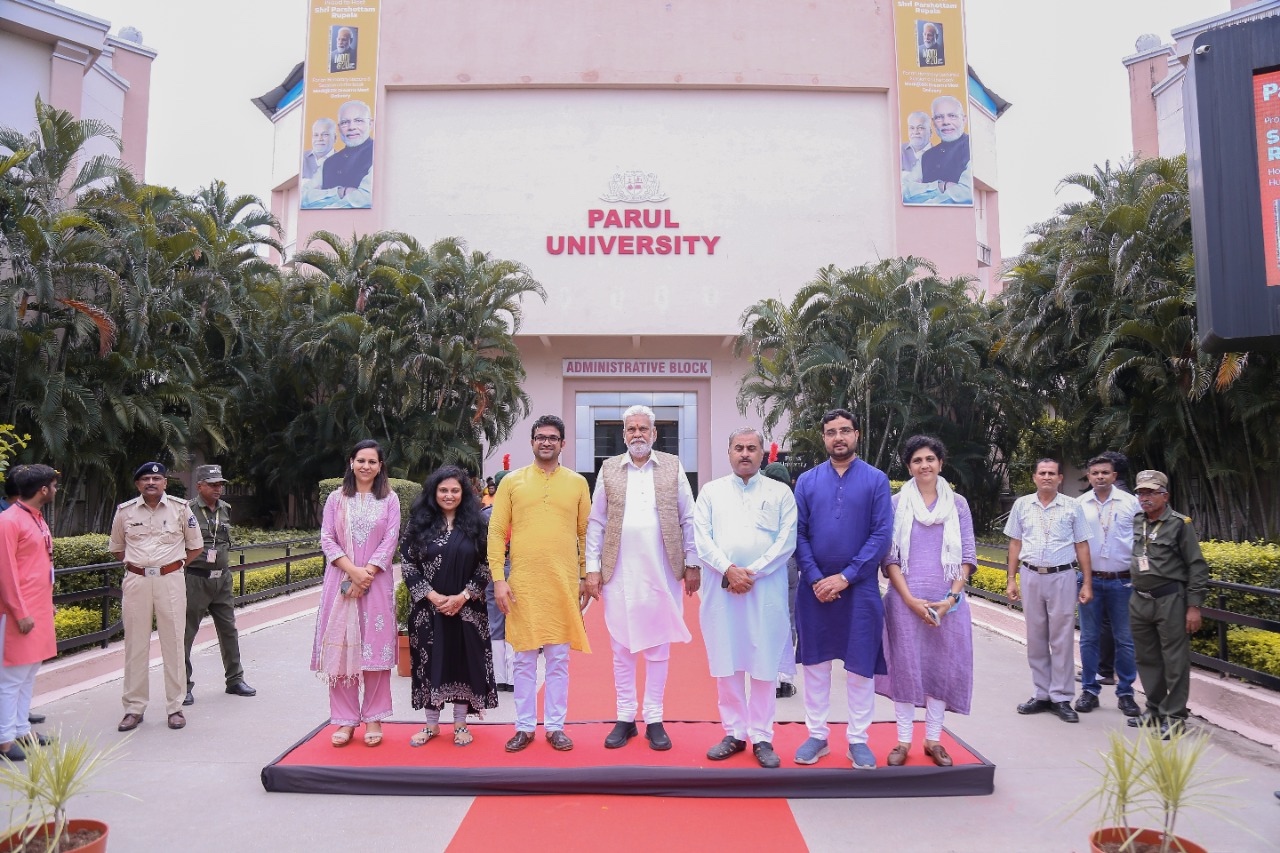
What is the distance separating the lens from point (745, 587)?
439 centimetres

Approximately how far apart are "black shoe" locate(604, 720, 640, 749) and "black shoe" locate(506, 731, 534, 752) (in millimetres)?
392

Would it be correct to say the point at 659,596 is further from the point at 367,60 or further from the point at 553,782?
the point at 367,60

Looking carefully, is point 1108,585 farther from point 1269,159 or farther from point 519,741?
point 519,741

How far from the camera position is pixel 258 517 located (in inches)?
873

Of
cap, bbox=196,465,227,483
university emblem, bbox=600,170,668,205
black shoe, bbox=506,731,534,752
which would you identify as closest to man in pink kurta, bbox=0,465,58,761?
cap, bbox=196,465,227,483

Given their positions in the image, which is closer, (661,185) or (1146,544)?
(1146,544)

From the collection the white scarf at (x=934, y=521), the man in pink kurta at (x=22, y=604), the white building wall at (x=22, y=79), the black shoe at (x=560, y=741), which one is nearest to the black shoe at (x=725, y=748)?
the black shoe at (x=560, y=741)

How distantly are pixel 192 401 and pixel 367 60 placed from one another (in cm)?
1302

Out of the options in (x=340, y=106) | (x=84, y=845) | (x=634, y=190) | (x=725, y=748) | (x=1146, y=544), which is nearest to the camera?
(x=84, y=845)

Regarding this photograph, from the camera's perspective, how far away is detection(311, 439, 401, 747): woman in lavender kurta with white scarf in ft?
15.5

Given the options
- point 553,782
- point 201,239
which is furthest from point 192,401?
point 553,782

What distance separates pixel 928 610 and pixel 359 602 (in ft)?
9.60

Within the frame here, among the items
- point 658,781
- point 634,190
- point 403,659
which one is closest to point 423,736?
point 658,781

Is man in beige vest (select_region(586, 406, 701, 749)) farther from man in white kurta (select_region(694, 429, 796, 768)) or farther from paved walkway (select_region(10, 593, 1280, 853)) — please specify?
paved walkway (select_region(10, 593, 1280, 853))
